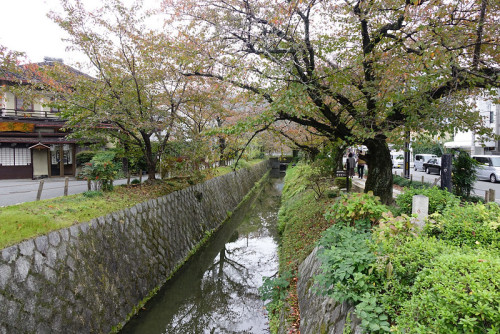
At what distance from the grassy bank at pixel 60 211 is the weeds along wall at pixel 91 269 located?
190mm

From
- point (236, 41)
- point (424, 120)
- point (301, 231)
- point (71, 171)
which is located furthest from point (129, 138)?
point (71, 171)

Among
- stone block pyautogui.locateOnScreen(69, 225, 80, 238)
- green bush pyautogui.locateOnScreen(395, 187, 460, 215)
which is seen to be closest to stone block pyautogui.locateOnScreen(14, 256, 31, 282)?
stone block pyautogui.locateOnScreen(69, 225, 80, 238)

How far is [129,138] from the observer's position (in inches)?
463

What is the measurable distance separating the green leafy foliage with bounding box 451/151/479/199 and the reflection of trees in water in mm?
8970

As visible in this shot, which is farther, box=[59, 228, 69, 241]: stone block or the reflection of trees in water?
the reflection of trees in water

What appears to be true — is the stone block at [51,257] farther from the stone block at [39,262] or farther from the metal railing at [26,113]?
the metal railing at [26,113]

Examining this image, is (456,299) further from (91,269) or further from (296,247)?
(91,269)

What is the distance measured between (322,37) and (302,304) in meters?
6.68

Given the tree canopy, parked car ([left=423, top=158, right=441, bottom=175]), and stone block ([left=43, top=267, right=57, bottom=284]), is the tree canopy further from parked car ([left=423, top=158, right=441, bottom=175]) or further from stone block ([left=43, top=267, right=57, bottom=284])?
parked car ([left=423, top=158, right=441, bottom=175])

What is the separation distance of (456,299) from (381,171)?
6.66 meters

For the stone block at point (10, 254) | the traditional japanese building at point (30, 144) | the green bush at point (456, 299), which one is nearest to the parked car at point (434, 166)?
the green bush at point (456, 299)

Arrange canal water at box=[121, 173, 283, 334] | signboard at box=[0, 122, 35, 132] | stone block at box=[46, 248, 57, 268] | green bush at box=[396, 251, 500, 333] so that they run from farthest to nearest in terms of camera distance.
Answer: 1. signboard at box=[0, 122, 35, 132]
2. canal water at box=[121, 173, 283, 334]
3. stone block at box=[46, 248, 57, 268]
4. green bush at box=[396, 251, 500, 333]

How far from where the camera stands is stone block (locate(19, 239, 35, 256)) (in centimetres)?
501

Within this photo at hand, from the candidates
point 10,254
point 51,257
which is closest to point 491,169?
point 51,257
